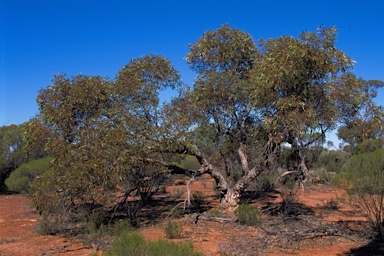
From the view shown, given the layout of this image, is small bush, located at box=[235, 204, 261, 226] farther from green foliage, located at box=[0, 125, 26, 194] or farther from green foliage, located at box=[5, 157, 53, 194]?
green foliage, located at box=[0, 125, 26, 194]

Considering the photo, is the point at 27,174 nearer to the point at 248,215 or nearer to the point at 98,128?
the point at 98,128

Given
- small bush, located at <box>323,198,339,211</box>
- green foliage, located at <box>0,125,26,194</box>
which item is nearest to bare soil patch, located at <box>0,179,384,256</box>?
small bush, located at <box>323,198,339,211</box>

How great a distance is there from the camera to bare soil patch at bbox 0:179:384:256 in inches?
347

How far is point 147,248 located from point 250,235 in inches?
184

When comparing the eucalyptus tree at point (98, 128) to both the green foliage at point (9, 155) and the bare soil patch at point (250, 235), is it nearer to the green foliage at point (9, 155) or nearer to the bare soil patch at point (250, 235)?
the bare soil patch at point (250, 235)

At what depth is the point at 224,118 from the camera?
44.4 feet

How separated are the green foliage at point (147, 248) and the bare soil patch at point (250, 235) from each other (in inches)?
99.7

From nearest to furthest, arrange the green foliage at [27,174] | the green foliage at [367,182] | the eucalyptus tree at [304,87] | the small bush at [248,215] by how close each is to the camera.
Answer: the green foliage at [367,182] < the eucalyptus tree at [304,87] < the small bush at [248,215] < the green foliage at [27,174]

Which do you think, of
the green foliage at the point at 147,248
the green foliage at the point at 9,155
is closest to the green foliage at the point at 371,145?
the green foliage at the point at 9,155

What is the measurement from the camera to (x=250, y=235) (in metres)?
10.2

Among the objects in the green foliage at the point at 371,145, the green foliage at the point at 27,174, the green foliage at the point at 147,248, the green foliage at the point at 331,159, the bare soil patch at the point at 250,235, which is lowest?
the bare soil patch at the point at 250,235

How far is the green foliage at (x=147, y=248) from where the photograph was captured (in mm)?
5962

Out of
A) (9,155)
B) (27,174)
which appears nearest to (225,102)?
(27,174)

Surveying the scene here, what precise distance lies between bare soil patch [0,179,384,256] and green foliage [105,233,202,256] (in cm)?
253
